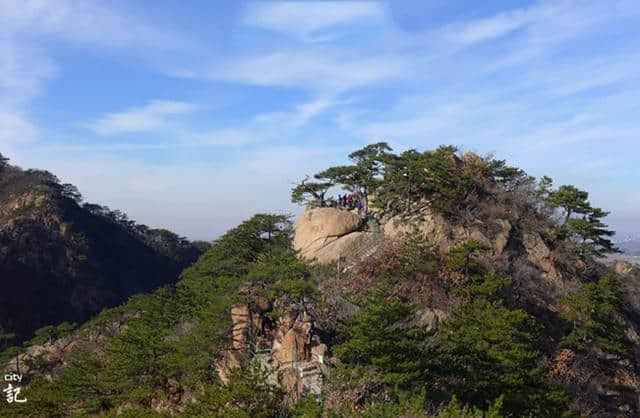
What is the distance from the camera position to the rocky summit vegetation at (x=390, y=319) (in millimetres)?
15750

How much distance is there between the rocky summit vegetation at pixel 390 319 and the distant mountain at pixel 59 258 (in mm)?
47722

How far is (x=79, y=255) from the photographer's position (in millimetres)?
89000

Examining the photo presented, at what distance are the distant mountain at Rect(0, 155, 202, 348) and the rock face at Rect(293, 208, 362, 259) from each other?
58758 millimetres

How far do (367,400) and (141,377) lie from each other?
1166cm

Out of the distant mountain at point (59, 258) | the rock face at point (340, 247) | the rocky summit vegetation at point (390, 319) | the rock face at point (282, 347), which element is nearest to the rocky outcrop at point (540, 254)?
the rocky summit vegetation at point (390, 319)

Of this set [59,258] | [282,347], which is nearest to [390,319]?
[282,347]

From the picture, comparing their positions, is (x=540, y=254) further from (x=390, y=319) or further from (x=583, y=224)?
(x=390, y=319)

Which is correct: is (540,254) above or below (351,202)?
below

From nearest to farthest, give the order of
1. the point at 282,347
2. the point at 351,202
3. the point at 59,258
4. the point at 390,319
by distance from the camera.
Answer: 1. the point at 390,319
2. the point at 282,347
3. the point at 351,202
4. the point at 59,258

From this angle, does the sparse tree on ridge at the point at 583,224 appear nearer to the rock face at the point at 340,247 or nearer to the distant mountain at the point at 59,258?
the rock face at the point at 340,247

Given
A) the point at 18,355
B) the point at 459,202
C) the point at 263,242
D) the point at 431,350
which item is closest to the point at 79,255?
the point at 18,355

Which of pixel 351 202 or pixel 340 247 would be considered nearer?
pixel 340 247

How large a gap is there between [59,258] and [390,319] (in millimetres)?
85954

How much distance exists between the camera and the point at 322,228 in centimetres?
3039
